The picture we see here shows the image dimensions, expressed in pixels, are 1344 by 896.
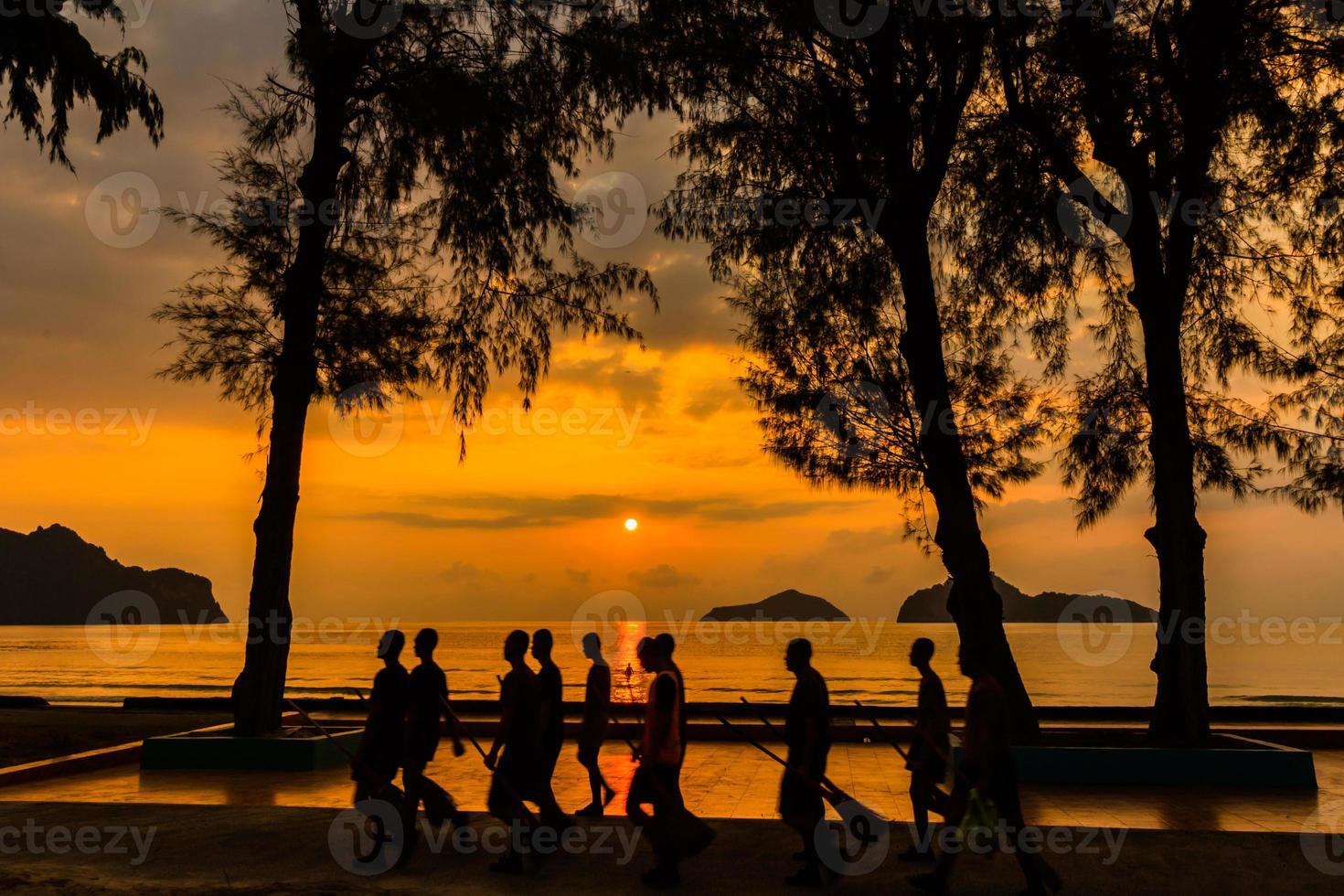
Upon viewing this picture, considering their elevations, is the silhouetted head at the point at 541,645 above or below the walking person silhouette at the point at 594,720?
above

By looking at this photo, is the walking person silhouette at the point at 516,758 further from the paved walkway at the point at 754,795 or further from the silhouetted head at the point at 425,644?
the paved walkway at the point at 754,795

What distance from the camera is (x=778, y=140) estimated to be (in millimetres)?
15484

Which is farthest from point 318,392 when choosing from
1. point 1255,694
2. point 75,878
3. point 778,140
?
point 1255,694

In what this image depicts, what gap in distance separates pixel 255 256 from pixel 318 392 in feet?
6.90

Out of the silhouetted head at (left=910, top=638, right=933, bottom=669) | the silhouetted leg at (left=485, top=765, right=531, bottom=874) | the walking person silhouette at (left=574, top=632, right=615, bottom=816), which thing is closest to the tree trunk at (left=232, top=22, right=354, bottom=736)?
the walking person silhouette at (left=574, top=632, right=615, bottom=816)

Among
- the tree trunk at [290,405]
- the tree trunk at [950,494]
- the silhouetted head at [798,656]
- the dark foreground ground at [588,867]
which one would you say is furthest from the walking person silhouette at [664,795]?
the tree trunk at [290,405]

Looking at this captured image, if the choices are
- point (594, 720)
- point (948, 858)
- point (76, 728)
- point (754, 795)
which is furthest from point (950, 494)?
point (76, 728)

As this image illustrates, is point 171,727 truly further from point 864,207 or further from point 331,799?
point 864,207

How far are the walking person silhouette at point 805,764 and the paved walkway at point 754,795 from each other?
2588 mm

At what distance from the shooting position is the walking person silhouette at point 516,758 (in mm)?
7766

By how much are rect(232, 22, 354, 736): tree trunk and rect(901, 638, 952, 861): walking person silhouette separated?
8.88 metres

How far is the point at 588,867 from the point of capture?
791cm

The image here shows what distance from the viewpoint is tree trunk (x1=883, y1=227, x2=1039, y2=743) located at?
13625mm

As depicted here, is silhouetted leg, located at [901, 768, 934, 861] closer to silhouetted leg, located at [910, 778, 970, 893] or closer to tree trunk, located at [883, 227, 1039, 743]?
silhouetted leg, located at [910, 778, 970, 893]
